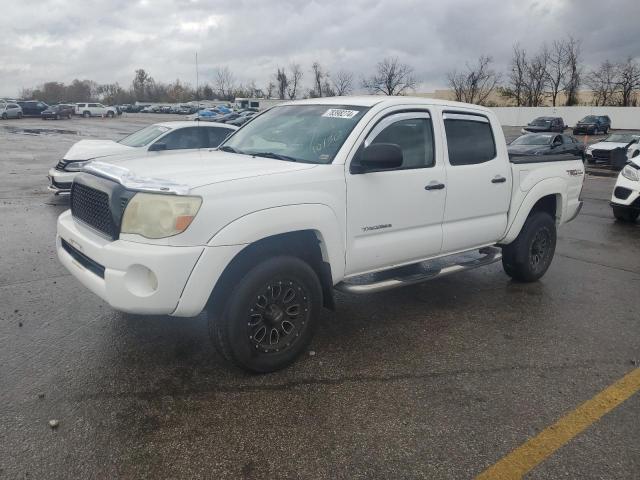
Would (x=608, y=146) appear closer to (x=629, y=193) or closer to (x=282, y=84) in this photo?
(x=629, y=193)

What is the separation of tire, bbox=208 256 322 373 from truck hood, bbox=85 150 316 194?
2.08 ft

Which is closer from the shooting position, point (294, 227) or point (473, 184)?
point (294, 227)

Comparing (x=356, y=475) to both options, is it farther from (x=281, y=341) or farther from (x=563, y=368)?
(x=563, y=368)

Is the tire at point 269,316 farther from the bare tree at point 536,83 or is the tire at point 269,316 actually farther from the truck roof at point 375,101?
the bare tree at point 536,83

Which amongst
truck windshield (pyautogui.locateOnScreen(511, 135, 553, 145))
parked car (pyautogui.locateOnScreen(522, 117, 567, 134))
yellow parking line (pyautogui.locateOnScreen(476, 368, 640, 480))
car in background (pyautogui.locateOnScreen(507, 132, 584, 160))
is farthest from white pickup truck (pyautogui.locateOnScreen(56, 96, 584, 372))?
parked car (pyautogui.locateOnScreen(522, 117, 567, 134))

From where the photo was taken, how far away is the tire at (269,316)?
10.8ft

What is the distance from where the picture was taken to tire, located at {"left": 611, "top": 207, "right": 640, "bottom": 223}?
377 inches

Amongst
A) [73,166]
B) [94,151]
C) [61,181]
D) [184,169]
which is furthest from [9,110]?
[184,169]

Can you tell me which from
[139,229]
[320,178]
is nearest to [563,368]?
[320,178]

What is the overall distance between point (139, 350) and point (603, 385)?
11.0ft

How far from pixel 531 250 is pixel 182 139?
21.9 feet

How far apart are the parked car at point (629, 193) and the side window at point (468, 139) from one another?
18.6 ft

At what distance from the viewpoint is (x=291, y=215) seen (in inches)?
133

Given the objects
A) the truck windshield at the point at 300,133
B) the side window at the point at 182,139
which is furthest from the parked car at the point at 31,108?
the truck windshield at the point at 300,133
